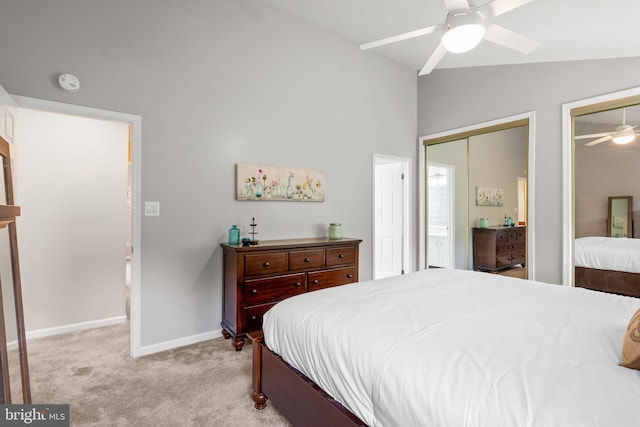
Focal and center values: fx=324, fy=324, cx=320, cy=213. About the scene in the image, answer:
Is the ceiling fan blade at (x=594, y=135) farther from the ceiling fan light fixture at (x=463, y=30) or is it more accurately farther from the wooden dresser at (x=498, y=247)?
the ceiling fan light fixture at (x=463, y=30)

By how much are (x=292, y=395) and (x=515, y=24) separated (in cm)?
361

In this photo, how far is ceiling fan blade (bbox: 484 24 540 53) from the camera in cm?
211

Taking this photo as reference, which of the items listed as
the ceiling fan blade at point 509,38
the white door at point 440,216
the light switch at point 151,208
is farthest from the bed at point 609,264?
the light switch at point 151,208

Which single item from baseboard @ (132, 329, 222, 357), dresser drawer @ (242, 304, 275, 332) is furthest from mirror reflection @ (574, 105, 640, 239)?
baseboard @ (132, 329, 222, 357)

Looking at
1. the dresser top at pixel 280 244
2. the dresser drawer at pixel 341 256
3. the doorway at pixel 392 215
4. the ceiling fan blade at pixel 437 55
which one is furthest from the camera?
the doorway at pixel 392 215

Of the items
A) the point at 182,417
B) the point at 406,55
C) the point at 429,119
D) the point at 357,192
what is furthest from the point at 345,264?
the point at 406,55

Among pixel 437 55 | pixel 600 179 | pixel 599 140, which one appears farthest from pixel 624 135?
pixel 437 55

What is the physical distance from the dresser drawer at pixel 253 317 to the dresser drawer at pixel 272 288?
0.05m

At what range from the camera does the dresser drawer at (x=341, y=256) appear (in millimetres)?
3334

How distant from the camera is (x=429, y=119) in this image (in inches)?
185

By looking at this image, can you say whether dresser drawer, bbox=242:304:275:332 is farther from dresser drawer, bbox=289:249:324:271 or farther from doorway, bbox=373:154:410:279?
doorway, bbox=373:154:410:279

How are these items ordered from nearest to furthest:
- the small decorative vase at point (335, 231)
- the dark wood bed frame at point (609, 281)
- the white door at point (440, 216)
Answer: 1. the dark wood bed frame at point (609, 281)
2. the small decorative vase at point (335, 231)
3. the white door at point (440, 216)

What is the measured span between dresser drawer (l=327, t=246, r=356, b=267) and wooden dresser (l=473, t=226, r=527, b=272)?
202 centimetres

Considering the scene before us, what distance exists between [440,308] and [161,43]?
9.93ft
